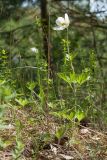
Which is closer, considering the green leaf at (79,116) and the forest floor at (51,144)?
the forest floor at (51,144)

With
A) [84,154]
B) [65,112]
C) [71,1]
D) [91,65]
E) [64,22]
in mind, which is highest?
[71,1]

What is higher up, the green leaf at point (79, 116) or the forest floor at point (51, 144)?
the green leaf at point (79, 116)

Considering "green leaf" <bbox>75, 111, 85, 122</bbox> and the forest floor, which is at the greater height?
"green leaf" <bbox>75, 111, 85, 122</bbox>

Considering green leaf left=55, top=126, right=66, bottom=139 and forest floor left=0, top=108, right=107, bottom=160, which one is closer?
forest floor left=0, top=108, right=107, bottom=160

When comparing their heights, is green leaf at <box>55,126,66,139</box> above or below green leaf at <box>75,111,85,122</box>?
below

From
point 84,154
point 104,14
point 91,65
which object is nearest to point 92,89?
point 91,65

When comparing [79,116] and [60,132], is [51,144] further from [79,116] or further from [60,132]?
[79,116]

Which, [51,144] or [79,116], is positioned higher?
[79,116]

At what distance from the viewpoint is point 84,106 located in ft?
11.9

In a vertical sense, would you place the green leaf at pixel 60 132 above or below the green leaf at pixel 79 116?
below

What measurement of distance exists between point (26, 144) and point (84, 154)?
1.06 ft

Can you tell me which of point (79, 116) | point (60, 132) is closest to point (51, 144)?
point (60, 132)

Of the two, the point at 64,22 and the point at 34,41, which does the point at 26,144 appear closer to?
the point at 64,22

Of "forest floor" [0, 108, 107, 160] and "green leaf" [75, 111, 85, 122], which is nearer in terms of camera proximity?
"forest floor" [0, 108, 107, 160]
